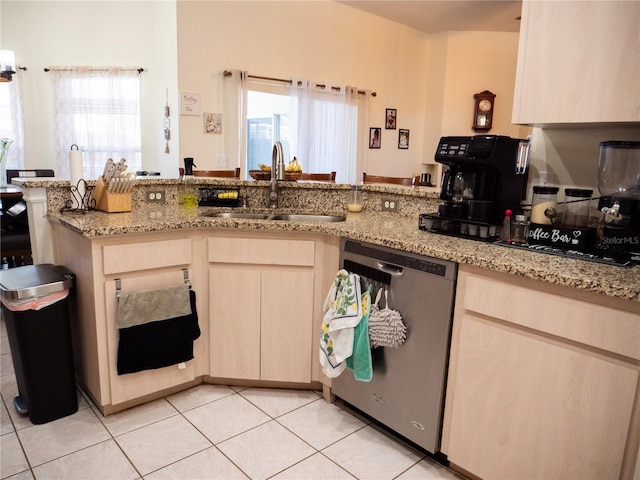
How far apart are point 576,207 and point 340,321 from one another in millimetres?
1067

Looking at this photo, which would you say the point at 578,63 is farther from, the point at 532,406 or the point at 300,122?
the point at 300,122

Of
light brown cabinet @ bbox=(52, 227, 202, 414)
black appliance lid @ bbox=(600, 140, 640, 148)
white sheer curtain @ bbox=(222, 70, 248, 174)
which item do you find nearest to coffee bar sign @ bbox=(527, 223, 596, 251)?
black appliance lid @ bbox=(600, 140, 640, 148)

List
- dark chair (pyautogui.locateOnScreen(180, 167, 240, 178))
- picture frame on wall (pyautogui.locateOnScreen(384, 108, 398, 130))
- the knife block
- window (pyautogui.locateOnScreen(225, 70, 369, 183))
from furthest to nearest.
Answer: picture frame on wall (pyautogui.locateOnScreen(384, 108, 398, 130)) < window (pyautogui.locateOnScreen(225, 70, 369, 183)) < dark chair (pyautogui.locateOnScreen(180, 167, 240, 178)) < the knife block

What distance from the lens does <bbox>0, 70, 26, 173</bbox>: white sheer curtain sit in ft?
16.8

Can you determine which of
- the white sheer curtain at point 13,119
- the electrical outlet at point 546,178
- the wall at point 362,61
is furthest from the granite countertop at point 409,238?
the white sheer curtain at point 13,119

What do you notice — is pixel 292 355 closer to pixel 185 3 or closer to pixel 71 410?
pixel 71 410

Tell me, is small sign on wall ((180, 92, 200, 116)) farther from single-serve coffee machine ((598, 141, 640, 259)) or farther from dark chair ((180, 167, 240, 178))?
single-serve coffee machine ((598, 141, 640, 259))

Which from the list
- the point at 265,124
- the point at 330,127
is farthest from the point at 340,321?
the point at 265,124

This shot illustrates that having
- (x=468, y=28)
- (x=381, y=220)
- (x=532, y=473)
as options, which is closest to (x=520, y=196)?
(x=381, y=220)

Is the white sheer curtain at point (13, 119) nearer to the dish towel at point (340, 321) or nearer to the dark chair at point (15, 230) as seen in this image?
the dark chair at point (15, 230)

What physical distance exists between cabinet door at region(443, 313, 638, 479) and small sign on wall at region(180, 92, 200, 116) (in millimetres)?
3566

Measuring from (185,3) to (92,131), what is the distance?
2099 millimetres

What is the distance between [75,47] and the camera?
5.26 meters

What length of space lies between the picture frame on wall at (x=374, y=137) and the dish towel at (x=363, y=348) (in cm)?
395
